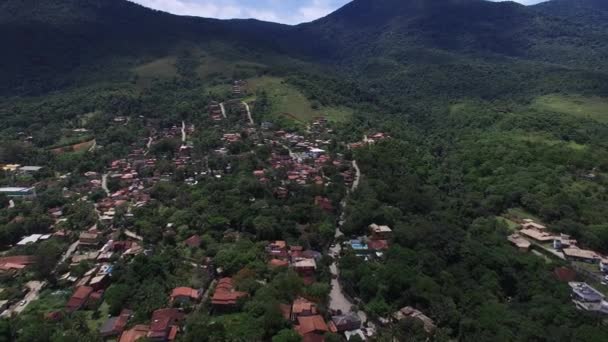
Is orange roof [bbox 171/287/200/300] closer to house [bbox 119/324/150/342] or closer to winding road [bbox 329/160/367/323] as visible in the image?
house [bbox 119/324/150/342]

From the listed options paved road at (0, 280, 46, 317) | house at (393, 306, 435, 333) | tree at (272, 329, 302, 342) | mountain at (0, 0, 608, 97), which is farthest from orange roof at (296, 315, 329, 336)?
mountain at (0, 0, 608, 97)

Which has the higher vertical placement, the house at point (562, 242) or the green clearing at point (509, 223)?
the house at point (562, 242)

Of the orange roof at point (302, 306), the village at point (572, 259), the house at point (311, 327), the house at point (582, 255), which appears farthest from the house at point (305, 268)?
the house at point (582, 255)

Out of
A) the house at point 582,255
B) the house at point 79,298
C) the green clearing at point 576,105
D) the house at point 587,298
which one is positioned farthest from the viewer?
the green clearing at point 576,105

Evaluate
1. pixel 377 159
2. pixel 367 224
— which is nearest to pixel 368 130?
pixel 377 159

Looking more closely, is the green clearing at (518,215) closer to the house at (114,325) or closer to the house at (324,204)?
the house at (324,204)

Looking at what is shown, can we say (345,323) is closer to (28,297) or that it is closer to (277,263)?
(277,263)

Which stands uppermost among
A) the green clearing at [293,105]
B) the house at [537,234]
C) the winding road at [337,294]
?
the green clearing at [293,105]
